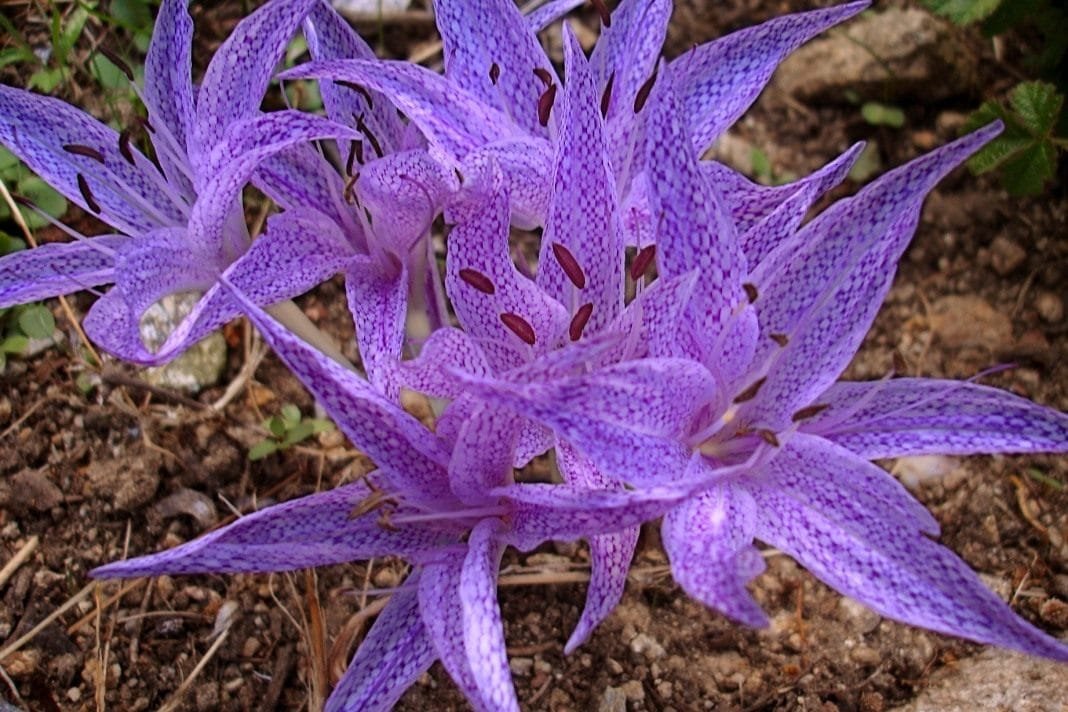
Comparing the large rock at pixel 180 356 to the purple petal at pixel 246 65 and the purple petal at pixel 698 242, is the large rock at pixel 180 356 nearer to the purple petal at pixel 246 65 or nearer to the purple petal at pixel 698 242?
the purple petal at pixel 246 65

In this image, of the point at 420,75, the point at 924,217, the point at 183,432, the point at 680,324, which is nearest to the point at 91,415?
the point at 183,432

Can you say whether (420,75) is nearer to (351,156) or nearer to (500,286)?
(351,156)

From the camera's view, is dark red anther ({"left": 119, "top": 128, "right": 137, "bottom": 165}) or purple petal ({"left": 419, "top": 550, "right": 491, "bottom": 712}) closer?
purple petal ({"left": 419, "top": 550, "right": 491, "bottom": 712})

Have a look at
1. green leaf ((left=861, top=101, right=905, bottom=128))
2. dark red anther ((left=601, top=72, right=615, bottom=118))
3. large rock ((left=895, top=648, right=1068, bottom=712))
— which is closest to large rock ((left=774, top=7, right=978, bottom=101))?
green leaf ((left=861, top=101, right=905, bottom=128))

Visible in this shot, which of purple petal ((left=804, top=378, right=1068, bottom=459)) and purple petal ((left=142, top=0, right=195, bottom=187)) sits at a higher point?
purple petal ((left=142, top=0, right=195, bottom=187))

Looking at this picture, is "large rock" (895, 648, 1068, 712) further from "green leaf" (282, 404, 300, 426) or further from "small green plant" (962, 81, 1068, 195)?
"green leaf" (282, 404, 300, 426)

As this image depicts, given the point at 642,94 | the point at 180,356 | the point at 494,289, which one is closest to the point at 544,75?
the point at 642,94

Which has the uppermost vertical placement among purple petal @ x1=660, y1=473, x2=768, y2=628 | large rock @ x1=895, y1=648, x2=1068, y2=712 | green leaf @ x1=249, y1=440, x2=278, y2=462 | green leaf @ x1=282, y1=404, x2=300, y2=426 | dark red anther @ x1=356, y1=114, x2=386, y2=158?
dark red anther @ x1=356, y1=114, x2=386, y2=158

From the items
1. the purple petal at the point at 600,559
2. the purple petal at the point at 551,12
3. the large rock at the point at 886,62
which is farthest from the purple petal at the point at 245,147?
the large rock at the point at 886,62
